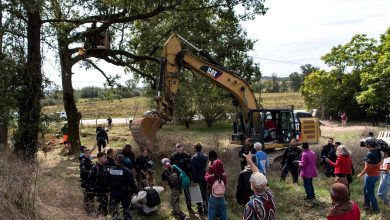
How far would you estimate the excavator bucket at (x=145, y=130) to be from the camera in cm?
1495

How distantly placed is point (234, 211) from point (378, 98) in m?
26.3

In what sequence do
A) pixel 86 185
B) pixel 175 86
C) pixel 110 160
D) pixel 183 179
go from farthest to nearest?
pixel 175 86, pixel 183 179, pixel 86 185, pixel 110 160

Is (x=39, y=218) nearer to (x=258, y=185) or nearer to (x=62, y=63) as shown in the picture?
(x=258, y=185)

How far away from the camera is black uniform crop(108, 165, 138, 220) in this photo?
28.3 ft

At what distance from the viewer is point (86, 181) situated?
31.3ft

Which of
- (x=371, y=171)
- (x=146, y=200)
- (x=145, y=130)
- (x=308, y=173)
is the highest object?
(x=145, y=130)

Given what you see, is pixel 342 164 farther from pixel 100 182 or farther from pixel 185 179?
pixel 100 182

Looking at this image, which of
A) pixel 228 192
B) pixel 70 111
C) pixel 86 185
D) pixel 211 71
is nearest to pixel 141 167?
pixel 86 185

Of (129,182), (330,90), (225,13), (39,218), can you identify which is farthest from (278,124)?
(330,90)

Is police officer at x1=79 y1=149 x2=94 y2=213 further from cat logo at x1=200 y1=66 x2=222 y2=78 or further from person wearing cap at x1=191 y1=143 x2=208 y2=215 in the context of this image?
cat logo at x1=200 y1=66 x2=222 y2=78

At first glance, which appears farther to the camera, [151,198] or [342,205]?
[151,198]

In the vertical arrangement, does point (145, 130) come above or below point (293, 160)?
above

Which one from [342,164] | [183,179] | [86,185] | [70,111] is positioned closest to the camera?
[86,185]

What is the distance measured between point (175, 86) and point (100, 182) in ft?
25.4
